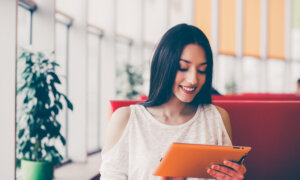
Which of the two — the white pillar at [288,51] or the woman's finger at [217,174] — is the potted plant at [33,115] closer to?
the woman's finger at [217,174]

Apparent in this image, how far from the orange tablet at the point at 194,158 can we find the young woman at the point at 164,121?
15 centimetres

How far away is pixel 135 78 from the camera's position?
643 cm

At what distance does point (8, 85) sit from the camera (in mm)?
2838

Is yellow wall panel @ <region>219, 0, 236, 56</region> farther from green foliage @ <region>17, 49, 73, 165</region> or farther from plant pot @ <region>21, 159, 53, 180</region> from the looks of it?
plant pot @ <region>21, 159, 53, 180</region>

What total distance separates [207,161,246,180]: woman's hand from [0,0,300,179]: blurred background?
626 millimetres

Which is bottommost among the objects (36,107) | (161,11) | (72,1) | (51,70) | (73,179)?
(73,179)

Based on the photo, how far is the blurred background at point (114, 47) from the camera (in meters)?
3.62

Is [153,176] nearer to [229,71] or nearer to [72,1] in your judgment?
[72,1]

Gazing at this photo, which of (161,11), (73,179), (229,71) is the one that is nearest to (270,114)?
(73,179)

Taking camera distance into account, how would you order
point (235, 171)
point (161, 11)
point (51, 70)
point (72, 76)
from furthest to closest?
point (161, 11), point (72, 76), point (51, 70), point (235, 171)

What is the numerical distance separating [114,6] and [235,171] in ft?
17.4

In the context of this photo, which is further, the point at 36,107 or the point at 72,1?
the point at 72,1

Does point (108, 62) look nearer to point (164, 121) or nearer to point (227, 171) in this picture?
point (164, 121)

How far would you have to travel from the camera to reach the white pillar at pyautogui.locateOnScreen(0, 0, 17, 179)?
9.18 feet
